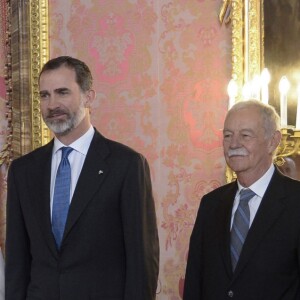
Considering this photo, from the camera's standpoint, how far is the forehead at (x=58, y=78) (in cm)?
237

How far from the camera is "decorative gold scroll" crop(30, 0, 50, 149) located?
10.8ft

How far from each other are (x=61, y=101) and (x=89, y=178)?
282mm

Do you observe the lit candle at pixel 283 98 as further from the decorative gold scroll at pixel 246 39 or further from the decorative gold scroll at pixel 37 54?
the decorative gold scroll at pixel 37 54

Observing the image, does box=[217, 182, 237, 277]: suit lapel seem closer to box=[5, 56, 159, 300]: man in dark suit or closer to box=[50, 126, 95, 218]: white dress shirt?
box=[5, 56, 159, 300]: man in dark suit

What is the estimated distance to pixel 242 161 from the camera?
2162 millimetres

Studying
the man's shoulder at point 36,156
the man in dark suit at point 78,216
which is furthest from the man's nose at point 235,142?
the man's shoulder at point 36,156

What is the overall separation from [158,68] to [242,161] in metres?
1.30

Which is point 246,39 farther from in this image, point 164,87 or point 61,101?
point 61,101

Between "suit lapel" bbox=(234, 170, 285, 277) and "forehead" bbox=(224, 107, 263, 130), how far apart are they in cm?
19

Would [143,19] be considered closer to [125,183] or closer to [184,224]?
[184,224]

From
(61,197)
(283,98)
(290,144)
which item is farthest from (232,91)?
(61,197)

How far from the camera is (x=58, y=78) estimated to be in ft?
7.79

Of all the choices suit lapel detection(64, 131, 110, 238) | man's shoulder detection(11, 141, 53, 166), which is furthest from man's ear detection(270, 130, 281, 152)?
man's shoulder detection(11, 141, 53, 166)

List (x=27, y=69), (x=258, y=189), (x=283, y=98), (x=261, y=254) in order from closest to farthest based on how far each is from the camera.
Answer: (x=261, y=254), (x=258, y=189), (x=283, y=98), (x=27, y=69)
